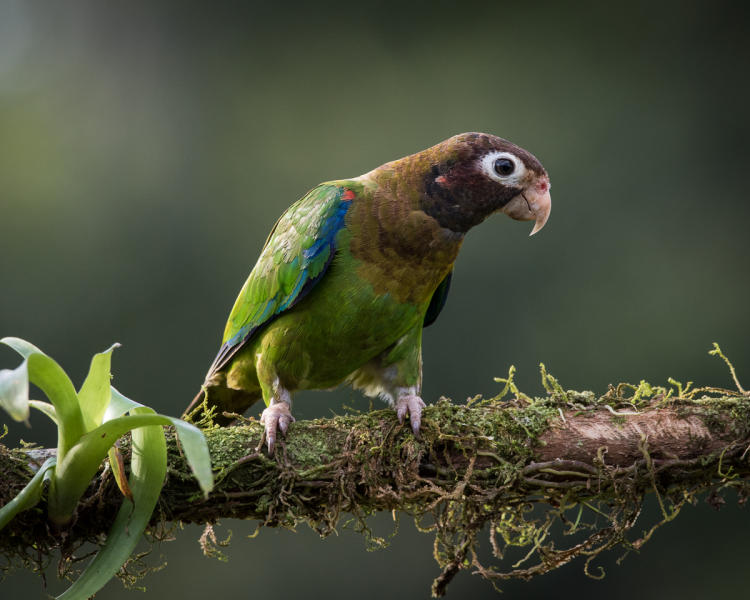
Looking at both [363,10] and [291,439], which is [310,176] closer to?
[363,10]

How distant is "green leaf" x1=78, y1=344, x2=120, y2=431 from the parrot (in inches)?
36.0

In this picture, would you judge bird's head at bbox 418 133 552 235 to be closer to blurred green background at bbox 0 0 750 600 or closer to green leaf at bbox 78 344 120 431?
green leaf at bbox 78 344 120 431

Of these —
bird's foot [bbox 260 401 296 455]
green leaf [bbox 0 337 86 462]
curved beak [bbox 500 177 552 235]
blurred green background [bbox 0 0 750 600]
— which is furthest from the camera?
blurred green background [bbox 0 0 750 600]

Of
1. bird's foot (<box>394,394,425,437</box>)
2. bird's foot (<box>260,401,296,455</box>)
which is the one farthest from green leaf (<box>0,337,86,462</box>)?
bird's foot (<box>394,394,425,437</box>)

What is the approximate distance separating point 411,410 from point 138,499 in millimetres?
1024

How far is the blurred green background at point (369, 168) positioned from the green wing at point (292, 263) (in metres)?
3.77

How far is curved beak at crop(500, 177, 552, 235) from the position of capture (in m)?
3.53

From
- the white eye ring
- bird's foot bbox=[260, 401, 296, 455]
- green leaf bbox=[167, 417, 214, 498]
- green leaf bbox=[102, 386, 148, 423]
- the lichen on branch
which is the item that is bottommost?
the lichen on branch

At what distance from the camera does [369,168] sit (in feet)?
26.2

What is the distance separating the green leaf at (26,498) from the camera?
2307 mm

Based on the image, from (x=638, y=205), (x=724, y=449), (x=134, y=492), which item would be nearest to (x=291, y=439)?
(x=134, y=492)


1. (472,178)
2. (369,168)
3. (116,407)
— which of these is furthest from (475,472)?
(369,168)

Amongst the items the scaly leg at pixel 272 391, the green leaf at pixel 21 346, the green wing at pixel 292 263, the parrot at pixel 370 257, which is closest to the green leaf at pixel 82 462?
the green leaf at pixel 21 346

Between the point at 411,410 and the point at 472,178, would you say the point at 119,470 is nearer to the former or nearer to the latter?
the point at 411,410
